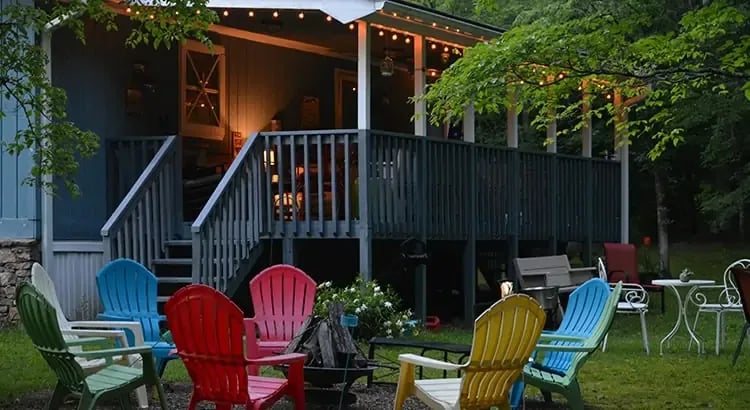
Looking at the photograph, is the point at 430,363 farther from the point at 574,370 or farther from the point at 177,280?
the point at 177,280

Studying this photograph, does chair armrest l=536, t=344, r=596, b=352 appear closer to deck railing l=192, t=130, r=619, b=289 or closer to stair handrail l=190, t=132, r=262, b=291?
deck railing l=192, t=130, r=619, b=289

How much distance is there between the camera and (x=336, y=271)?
1469 centimetres

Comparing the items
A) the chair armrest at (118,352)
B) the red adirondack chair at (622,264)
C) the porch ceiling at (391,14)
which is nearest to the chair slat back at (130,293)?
the chair armrest at (118,352)

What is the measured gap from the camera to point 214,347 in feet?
20.1

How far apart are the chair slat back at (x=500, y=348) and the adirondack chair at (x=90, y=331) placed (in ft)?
8.05

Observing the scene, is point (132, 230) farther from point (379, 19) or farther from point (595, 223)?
point (595, 223)

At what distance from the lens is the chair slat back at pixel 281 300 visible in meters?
8.87

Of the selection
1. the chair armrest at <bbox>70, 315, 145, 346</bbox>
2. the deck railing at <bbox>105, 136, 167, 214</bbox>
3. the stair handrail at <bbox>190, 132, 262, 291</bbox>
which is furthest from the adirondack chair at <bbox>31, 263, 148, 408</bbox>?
the deck railing at <bbox>105, 136, 167, 214</bbox>

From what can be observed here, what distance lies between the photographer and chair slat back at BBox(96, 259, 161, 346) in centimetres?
866

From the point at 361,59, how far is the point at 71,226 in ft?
11.7

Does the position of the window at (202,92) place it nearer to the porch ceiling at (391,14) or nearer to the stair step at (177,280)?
the porch ceiling at (391,14)

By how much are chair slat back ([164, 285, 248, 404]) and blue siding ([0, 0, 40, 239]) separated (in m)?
6.29

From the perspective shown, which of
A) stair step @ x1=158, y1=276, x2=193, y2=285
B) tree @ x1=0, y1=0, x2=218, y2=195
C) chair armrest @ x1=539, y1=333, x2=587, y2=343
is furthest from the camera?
stair step @ x1=158, y1=276, x2=193, y2=285

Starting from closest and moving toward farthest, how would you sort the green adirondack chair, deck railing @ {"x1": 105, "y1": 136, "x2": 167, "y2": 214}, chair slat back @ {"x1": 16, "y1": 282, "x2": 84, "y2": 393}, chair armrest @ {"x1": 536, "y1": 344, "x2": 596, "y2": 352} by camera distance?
chair slat back @ {"x1": 16, "y1": 282, "x2": 84, "y2": 393} < chair armrest @ {"x1": 536, "y1": 344, "x2": 596, "y2": 352} < the green adirondack chair < deck railing @ {"x1": 105, "y1": 136, "x2": 167, "y2": 214}
